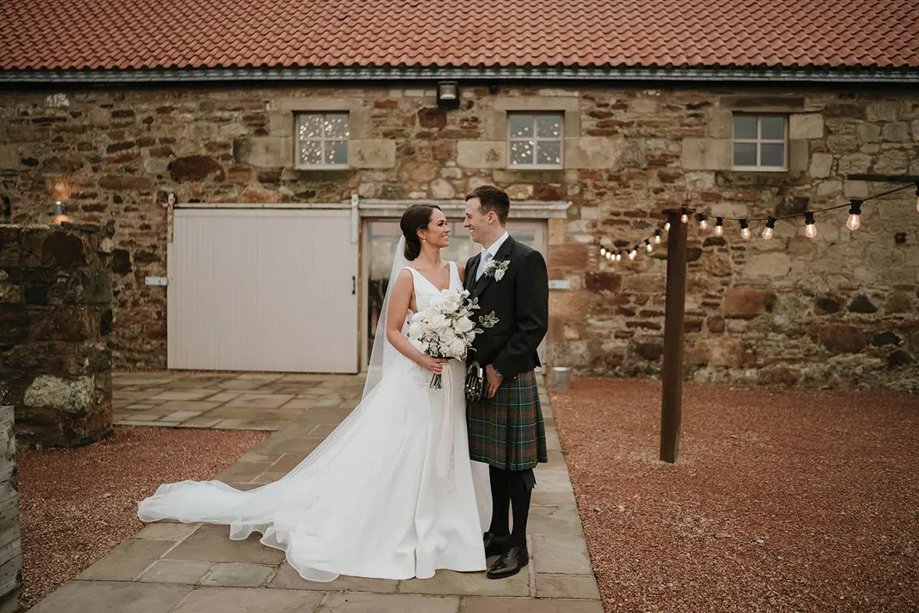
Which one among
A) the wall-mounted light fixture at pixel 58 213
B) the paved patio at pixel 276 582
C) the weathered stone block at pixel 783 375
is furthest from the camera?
the weathered stone block at pixel 783 375

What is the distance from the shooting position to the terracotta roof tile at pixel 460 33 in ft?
30.6

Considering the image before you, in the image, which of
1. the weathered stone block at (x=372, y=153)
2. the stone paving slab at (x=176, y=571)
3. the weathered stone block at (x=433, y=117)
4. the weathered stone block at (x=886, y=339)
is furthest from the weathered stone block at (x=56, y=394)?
the weathered stone block at (x=886, y=339)

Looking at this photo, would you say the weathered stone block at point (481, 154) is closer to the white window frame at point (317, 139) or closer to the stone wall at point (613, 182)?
the stone wall at point (613, 182)

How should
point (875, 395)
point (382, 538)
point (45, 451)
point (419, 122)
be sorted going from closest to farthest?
point (382, 538), point (45, 451), point (875, 395), point (419, 122)

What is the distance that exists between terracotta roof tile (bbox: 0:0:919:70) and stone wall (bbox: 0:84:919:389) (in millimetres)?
442

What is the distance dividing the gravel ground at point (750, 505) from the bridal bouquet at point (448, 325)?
53.2 inches

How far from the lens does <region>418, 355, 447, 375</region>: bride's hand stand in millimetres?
3379

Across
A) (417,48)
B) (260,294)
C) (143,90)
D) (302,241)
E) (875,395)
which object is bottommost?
(875,395)

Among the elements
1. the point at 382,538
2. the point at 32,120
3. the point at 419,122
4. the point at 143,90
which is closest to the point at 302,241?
the point at 419,122

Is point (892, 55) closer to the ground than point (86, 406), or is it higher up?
higher up

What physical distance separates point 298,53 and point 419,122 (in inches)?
79.8

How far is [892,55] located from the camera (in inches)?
356

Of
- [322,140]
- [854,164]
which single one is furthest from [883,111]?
[322,140]

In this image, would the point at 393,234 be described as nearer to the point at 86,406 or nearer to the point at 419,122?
the point at 419,122
